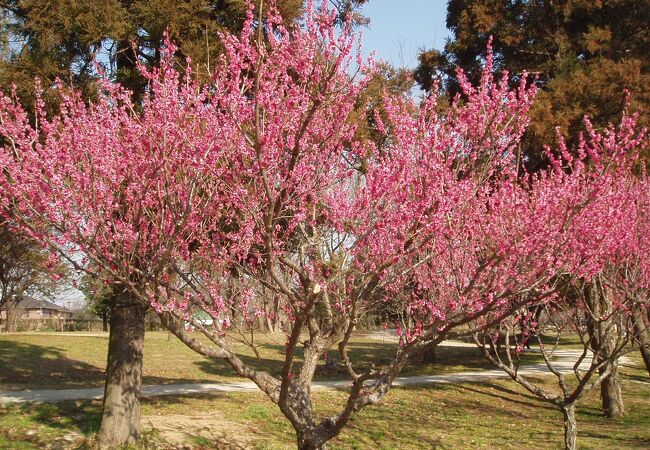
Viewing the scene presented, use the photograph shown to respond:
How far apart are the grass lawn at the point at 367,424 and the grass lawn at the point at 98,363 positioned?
5.41 ft

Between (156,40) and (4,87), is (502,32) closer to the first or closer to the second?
(156,40)

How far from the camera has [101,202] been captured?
416 cm

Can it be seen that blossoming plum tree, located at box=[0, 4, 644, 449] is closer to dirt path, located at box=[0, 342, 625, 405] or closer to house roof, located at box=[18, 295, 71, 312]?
dirt path, located at box=[0, 342, 625, 405]

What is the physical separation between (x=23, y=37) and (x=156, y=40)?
7.11 feet

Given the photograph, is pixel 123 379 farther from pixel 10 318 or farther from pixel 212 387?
pixel 10 318

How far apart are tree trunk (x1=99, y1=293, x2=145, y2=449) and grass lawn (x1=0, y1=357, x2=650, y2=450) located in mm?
313

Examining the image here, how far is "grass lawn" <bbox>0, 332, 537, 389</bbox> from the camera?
46.2 feet

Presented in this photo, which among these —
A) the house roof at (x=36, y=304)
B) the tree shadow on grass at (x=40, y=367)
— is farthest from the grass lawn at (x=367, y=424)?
the house roof at (x=36, y=304)

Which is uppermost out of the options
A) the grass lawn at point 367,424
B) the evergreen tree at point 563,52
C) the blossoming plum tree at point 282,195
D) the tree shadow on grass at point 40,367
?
the evergreen tree at point 563,52

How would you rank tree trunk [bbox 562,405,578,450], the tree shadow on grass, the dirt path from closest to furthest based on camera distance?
tree trunk [bbox 562,405,578,450] → the dirt path → the tree shadow on grass

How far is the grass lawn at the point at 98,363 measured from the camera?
46.2ft

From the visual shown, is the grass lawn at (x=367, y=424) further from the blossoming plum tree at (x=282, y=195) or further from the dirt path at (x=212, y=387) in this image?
the blossoming plum tree at (x=282, y=195)

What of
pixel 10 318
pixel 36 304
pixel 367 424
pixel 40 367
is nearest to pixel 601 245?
pixel 367 424

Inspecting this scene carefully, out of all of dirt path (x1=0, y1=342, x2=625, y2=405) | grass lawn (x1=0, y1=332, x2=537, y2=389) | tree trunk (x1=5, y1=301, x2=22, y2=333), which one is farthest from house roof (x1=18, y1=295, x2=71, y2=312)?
dirt path (x1=0, y1=342, x2=625, y2=405)
